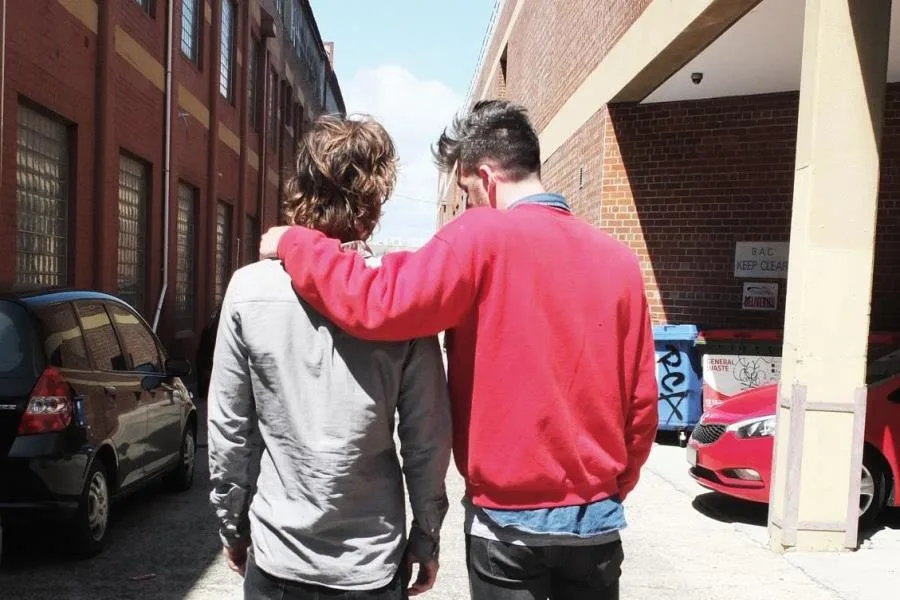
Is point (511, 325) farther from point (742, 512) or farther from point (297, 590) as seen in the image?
point (742, 512)

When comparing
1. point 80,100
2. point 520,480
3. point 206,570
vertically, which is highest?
point 80,100

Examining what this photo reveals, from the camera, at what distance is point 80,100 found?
10.3 metres

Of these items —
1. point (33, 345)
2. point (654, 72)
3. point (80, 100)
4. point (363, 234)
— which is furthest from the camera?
point (80, 100)

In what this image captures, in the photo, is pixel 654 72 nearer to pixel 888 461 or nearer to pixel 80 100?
pixel 888 461

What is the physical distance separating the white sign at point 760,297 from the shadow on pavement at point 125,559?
23.5 ft

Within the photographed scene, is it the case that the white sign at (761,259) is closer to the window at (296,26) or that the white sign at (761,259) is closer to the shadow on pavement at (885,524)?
the shadow on pavement at (885,524)

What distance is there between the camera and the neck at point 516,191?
2.33 meters

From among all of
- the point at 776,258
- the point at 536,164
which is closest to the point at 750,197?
the point at 776,258

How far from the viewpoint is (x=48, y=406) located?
4918 millimetres

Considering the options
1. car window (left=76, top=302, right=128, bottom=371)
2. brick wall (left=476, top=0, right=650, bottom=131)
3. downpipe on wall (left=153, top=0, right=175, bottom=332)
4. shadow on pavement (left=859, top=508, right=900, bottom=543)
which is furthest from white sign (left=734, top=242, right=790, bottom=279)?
downpipe on wall (left=153, top=0, right=175, bottom=332)

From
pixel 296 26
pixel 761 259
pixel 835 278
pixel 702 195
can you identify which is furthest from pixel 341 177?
pixel 296 26

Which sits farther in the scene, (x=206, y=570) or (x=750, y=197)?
(x=750, y=197)

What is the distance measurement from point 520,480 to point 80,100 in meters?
9.66

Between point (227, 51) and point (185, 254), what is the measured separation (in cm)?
543
